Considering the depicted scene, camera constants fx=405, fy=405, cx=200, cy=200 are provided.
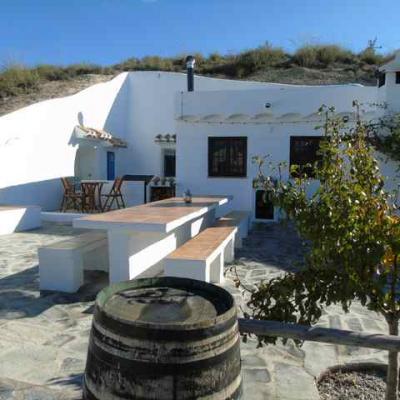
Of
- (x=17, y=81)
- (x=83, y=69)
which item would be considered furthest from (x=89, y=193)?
(x=83, y=69)

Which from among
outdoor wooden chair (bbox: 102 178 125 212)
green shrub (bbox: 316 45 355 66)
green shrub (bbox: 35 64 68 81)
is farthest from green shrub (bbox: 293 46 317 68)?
outdoor wooden chair (bbox: 102 178 125 212)

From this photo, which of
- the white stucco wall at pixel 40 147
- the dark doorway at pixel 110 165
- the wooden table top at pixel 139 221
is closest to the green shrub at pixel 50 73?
the white stucco wall at pixel 40 147

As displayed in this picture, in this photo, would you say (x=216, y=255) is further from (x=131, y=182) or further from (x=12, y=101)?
(x=12, y=101)

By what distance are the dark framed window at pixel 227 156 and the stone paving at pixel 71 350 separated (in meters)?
5.91

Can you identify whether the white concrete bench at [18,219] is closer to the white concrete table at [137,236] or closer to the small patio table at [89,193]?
the small patio table at [89,193]

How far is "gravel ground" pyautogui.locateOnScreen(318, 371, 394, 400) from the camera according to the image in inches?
120

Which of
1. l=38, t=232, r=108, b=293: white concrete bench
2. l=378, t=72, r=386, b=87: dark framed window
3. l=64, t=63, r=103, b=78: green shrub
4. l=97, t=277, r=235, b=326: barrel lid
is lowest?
l=38, t=232, r=108, b=293: white concrete bench

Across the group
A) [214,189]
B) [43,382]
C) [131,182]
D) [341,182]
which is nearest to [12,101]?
[131,182]

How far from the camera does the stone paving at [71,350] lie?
303 cm

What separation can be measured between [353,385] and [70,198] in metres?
10.7

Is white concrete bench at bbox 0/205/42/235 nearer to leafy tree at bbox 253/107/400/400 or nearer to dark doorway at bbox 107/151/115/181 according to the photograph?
dark doorway at bbox 107/151/115/181

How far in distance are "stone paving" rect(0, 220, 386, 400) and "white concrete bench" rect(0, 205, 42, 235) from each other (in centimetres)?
345

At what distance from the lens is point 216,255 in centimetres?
540

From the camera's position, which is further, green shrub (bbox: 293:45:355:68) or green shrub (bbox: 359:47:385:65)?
green shrub (bbox: 293:45:355:68)
